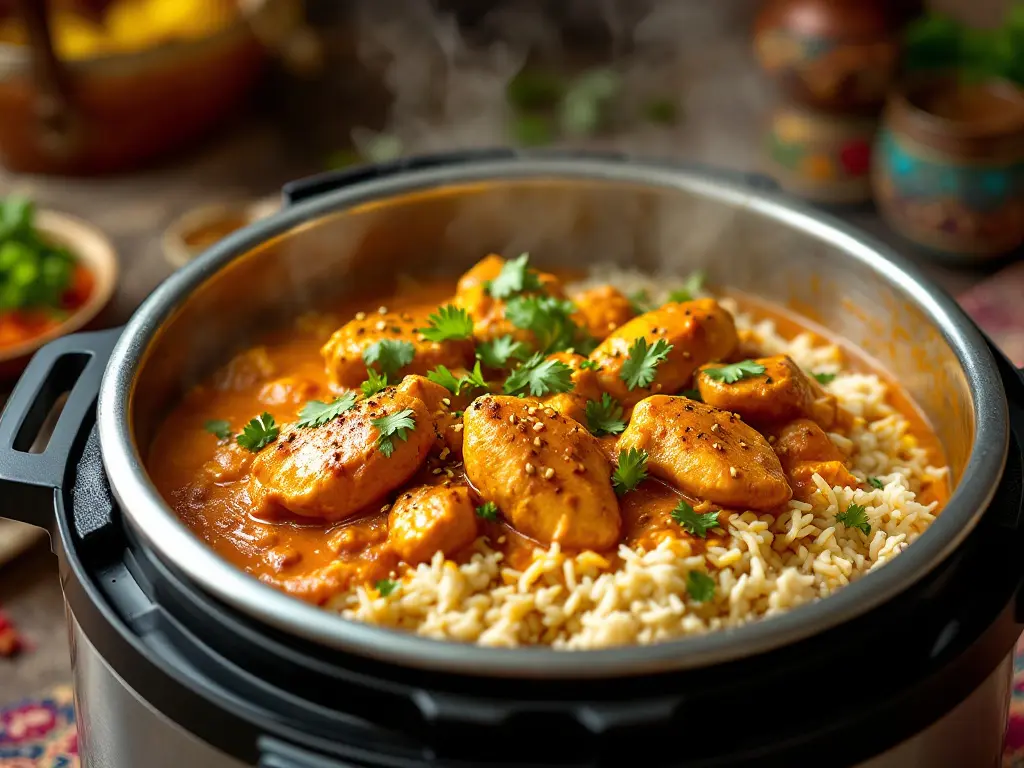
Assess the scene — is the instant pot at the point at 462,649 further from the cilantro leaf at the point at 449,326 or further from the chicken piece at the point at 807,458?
the cilantro leaf at the point at 449,326

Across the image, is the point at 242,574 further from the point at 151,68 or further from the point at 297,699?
the point at 151,68

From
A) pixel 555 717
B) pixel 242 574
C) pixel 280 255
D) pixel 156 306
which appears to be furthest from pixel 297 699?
pixel 280 255

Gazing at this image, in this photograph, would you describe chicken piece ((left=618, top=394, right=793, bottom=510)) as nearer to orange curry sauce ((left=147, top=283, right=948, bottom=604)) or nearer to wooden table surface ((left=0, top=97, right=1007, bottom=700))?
orange curry sauce ((left=147, top=283, right=948, bottom=604))

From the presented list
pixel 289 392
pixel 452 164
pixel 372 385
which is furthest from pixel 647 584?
pixel 452 164

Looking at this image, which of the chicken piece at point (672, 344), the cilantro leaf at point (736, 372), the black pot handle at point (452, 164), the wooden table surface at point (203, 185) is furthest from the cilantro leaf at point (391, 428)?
the wooden table surface at point (203, 185)

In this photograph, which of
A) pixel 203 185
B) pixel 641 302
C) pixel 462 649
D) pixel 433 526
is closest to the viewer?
pixel 462 649

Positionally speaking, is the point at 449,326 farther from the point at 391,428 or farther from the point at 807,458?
the point at 807,458
